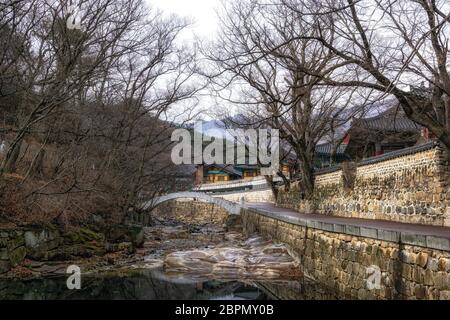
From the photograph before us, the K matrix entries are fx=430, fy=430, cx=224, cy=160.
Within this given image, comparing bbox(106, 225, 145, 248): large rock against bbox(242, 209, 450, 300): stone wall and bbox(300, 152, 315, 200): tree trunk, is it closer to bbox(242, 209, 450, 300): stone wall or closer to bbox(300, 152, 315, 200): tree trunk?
bbox(242, 209, 450, 300): stone wall

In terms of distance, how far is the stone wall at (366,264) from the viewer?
21.5 feet

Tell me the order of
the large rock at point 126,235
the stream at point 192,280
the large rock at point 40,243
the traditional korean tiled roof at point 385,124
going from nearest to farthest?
the stream at point 192,280
the large rock at point 40,243
the large rock at point 126,235
the traditional korean tiled roof at point 385,124

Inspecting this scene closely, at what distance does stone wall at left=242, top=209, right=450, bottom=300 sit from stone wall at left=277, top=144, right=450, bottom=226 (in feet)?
11.3

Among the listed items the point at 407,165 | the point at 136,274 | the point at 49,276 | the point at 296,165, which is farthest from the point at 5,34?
the point at 296,165

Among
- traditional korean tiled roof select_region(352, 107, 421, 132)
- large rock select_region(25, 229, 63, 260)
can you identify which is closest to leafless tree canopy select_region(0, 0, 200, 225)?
large rock select_region(25, 229, 63, 260)

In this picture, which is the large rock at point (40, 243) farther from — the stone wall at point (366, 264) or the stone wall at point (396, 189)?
the stone wall at point (396, 189)

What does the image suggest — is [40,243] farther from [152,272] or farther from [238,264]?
[238,264]

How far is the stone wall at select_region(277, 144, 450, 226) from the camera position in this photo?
12328mm

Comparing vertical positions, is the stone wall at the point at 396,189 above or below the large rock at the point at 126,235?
above

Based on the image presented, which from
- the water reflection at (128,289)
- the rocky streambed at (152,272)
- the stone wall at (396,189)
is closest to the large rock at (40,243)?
the rocky streambed at (152,272)

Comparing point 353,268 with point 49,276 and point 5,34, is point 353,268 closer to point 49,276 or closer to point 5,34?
point 49,276

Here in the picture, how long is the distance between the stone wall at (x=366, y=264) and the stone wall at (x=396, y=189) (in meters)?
3.45

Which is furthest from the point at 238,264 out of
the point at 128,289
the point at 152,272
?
the point at 128,289

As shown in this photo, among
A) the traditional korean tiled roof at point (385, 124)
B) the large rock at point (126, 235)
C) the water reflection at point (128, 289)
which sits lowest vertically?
the water reflection at point (128, 289)
